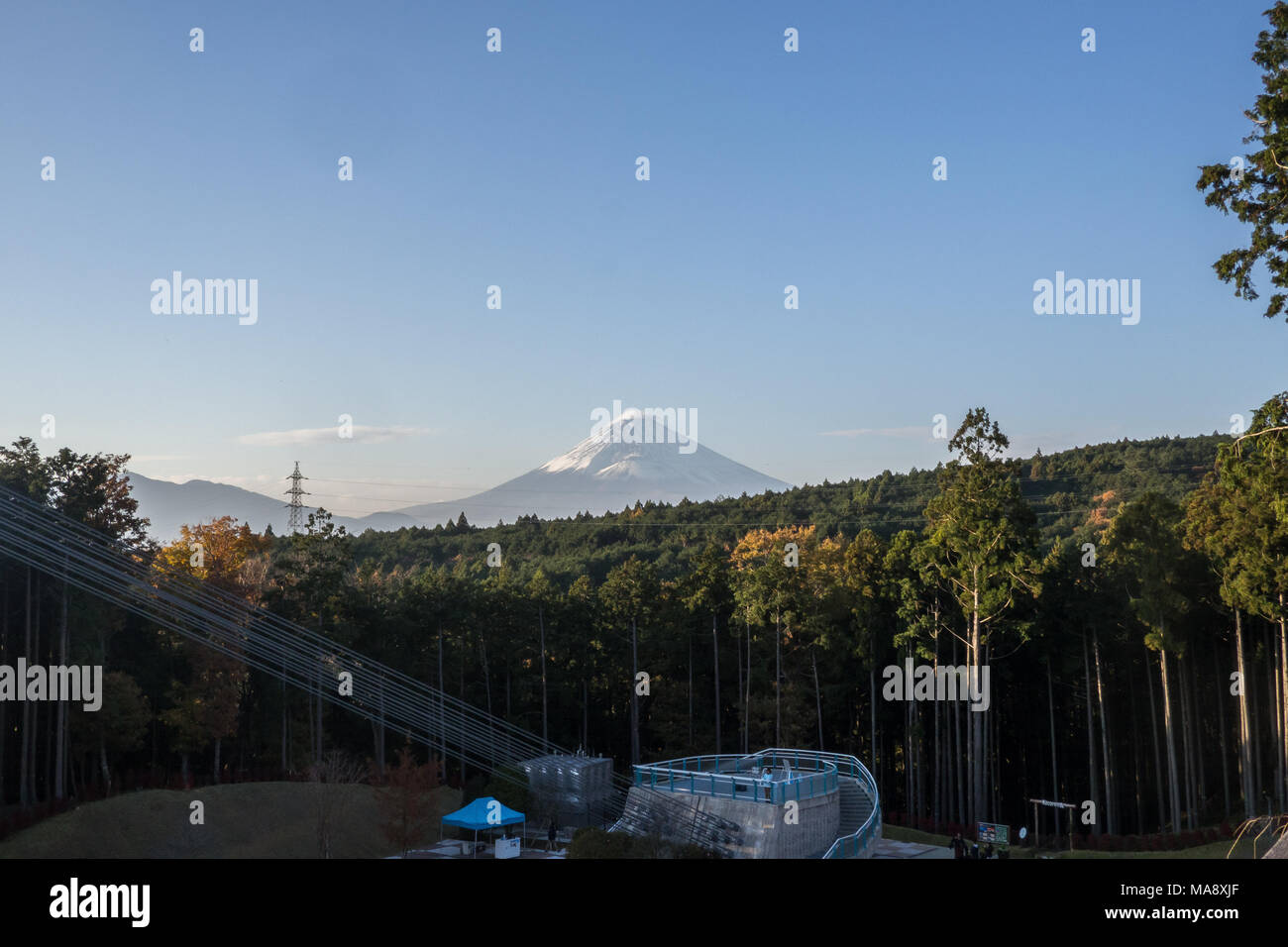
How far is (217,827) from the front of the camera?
103ft

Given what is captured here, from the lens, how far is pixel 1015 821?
46156mm

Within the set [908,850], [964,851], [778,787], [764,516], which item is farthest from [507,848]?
[764,516]

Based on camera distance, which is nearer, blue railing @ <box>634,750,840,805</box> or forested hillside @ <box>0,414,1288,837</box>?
blue railing @ <box>634,750,840,805</box>

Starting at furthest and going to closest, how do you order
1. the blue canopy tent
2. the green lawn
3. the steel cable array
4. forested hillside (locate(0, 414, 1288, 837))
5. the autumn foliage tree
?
forested hillside (locate(0, 414, 1288, 837)) < the steel cable array < the autumn foliage tree < the green lawn < the blue canopy tent

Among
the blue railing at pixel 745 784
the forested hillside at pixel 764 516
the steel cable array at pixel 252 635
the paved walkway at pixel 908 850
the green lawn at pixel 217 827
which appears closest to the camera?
the blue railing at pixel 745 784

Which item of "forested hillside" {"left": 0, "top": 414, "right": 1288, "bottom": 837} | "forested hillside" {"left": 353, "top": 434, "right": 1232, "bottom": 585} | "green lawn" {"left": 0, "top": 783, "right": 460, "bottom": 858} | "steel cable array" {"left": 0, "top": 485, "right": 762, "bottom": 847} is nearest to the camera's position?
"green lawn" {"left": 0, "top": 783, "right": 460, "bottom": 858}

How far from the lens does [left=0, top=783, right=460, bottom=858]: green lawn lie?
28.6 metres

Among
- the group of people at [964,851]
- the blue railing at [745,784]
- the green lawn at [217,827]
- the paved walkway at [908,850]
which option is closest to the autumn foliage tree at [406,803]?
the green lawn at [217,827]

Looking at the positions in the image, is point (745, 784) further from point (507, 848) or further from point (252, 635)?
point (252, 635)

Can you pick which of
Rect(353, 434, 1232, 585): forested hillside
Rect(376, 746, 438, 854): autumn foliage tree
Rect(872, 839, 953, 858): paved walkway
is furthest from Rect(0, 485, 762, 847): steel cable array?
Rect(353, 434, 1232, 585): forested hillside

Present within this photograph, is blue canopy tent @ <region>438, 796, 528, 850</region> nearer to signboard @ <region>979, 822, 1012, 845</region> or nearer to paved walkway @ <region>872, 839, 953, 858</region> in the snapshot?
paved walkway @ <region>872, 839, 953, 858</region>

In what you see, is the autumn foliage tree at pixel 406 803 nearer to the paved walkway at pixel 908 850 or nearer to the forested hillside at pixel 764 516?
the paved walkway at pixel 908 850

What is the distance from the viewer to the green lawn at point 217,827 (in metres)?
28.6
